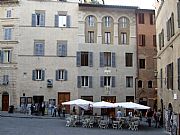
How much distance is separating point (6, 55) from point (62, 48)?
6828 millimetres

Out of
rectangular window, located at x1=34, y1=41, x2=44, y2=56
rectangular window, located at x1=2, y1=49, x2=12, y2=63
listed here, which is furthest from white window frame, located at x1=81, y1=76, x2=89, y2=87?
rectangular window, located at x1=2, y1=49, x2=12, y2=63

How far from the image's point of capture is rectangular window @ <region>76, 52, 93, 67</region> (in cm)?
4330

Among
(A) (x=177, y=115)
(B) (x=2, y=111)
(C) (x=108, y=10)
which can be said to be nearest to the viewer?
(A) (x=177, y=115)

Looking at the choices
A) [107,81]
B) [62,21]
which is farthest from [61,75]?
[62,21]

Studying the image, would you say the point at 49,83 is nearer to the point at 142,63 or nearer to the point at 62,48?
the point at 62,48

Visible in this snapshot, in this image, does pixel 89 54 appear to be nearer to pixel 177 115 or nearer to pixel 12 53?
pixel 12 53

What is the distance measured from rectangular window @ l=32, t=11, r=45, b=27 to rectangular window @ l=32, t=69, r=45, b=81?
569 centimetres

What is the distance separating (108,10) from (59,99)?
12812 mm

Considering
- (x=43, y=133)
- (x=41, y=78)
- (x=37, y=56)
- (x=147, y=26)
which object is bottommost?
(x=43, y=133)

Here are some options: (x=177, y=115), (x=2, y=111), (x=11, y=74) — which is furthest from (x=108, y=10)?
(x=177, y=115)

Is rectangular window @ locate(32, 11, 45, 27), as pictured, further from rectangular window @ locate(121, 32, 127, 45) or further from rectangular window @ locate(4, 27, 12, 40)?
rectangular window @ locate(121, 32, 127, 45)

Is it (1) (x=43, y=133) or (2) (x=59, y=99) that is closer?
(1) (x=43, y=133)

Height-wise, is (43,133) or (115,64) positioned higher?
(115,64)

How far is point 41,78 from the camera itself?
1677 inches
